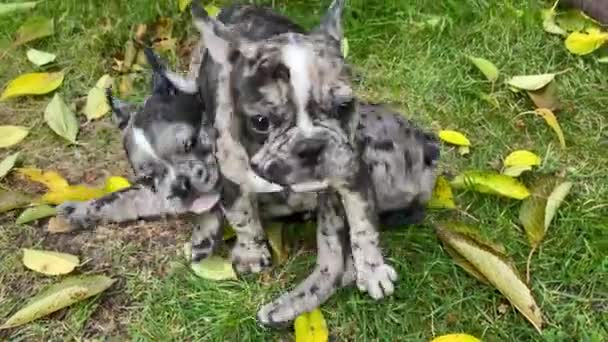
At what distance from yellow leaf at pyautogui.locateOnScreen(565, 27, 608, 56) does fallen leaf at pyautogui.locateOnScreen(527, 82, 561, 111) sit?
150 mm

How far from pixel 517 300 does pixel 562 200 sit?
38 centimetres

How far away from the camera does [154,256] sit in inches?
98.1

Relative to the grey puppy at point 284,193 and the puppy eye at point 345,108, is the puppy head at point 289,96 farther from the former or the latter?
the grey puppy at point 284,193

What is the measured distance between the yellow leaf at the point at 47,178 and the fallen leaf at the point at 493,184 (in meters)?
1.06

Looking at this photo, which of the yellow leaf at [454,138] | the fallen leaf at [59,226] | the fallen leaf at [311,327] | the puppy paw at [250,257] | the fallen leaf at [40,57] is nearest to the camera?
the fallen leaf at [311,327]

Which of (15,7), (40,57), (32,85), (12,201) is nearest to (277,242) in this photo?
(12,201)

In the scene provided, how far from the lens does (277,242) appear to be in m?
2.42

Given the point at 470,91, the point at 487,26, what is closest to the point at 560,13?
the point at 487,26

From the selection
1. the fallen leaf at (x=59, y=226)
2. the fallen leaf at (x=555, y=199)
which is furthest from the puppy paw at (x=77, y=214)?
the fallen leaf at (x=555, y=199)

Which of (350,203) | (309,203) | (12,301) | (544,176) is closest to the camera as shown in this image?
(350,203)

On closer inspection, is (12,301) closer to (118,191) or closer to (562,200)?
(118,191)

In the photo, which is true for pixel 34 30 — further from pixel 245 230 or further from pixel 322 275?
pixel 322 275

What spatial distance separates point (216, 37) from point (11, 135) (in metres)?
1.18

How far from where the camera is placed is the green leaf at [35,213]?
2604 millimetres
